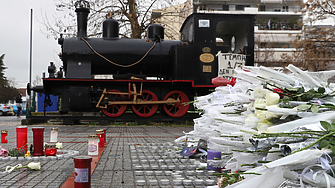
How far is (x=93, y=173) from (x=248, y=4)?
160 ft

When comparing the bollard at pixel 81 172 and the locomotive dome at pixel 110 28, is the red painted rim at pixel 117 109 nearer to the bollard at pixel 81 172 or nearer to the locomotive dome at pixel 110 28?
the locomotive dome at pixel 110 28

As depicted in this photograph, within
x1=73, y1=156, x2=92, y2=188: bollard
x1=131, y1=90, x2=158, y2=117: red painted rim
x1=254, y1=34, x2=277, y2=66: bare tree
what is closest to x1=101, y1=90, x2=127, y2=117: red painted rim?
x1=131, y1=90, x2=158, y2=117: red painted rim

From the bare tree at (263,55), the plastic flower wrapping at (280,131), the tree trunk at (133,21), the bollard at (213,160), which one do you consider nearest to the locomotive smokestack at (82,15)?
the tree trunk at (133,21)

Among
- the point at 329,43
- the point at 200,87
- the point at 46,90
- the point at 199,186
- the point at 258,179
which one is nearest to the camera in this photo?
the point at 258,179

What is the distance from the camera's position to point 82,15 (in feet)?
35.6

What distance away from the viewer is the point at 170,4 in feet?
55.7

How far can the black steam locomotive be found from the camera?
10.3 meters

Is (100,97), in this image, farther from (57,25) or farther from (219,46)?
(57,25)

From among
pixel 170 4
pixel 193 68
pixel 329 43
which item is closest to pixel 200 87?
pixel 193 68

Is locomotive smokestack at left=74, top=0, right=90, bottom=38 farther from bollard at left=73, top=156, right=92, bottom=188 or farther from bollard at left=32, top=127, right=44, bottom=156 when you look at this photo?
bollard at left=73, top=156, right=92, bottom=188

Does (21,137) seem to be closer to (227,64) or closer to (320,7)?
(227,64)

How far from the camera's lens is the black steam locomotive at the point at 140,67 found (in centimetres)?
1031

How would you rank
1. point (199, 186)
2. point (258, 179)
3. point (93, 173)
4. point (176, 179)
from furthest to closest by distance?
point (93, 173) → point (176, 179) → point (199, 186) → point (258, 179)

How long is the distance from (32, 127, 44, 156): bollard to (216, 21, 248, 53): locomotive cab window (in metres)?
7.83
